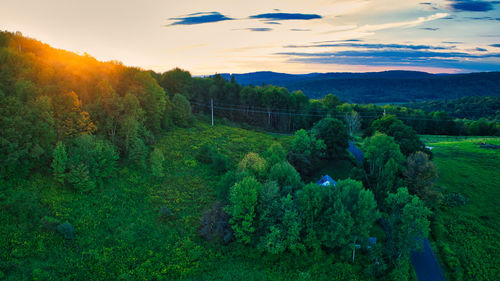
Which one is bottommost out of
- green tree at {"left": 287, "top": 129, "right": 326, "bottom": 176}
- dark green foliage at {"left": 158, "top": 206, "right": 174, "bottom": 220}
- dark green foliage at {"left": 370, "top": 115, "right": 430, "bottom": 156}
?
dark green foliage at {"left": 158, "top": 206, "right": 174, "bottom": 220}

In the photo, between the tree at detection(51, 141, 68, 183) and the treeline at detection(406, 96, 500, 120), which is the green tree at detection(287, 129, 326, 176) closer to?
the tree at detection(51, 141, 68, 183)

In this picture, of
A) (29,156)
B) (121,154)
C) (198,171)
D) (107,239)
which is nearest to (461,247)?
(198,171)

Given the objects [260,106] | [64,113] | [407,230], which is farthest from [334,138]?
[64,113]

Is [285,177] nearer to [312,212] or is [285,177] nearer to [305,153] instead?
[312,212]

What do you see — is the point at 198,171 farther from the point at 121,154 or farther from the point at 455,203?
the point at 455,203

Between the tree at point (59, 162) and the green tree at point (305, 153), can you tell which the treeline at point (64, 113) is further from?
the green tree at point (305, 153)

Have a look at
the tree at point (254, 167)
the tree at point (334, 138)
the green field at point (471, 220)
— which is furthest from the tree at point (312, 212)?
the tree at point (334, 138)

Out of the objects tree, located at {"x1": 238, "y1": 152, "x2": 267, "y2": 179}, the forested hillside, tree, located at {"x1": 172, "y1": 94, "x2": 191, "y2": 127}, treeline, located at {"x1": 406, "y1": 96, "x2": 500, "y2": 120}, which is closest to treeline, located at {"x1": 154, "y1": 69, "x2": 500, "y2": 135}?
tree, located at {"x1": 172, "y1": 94, "x2": 191, "y2": 127}
